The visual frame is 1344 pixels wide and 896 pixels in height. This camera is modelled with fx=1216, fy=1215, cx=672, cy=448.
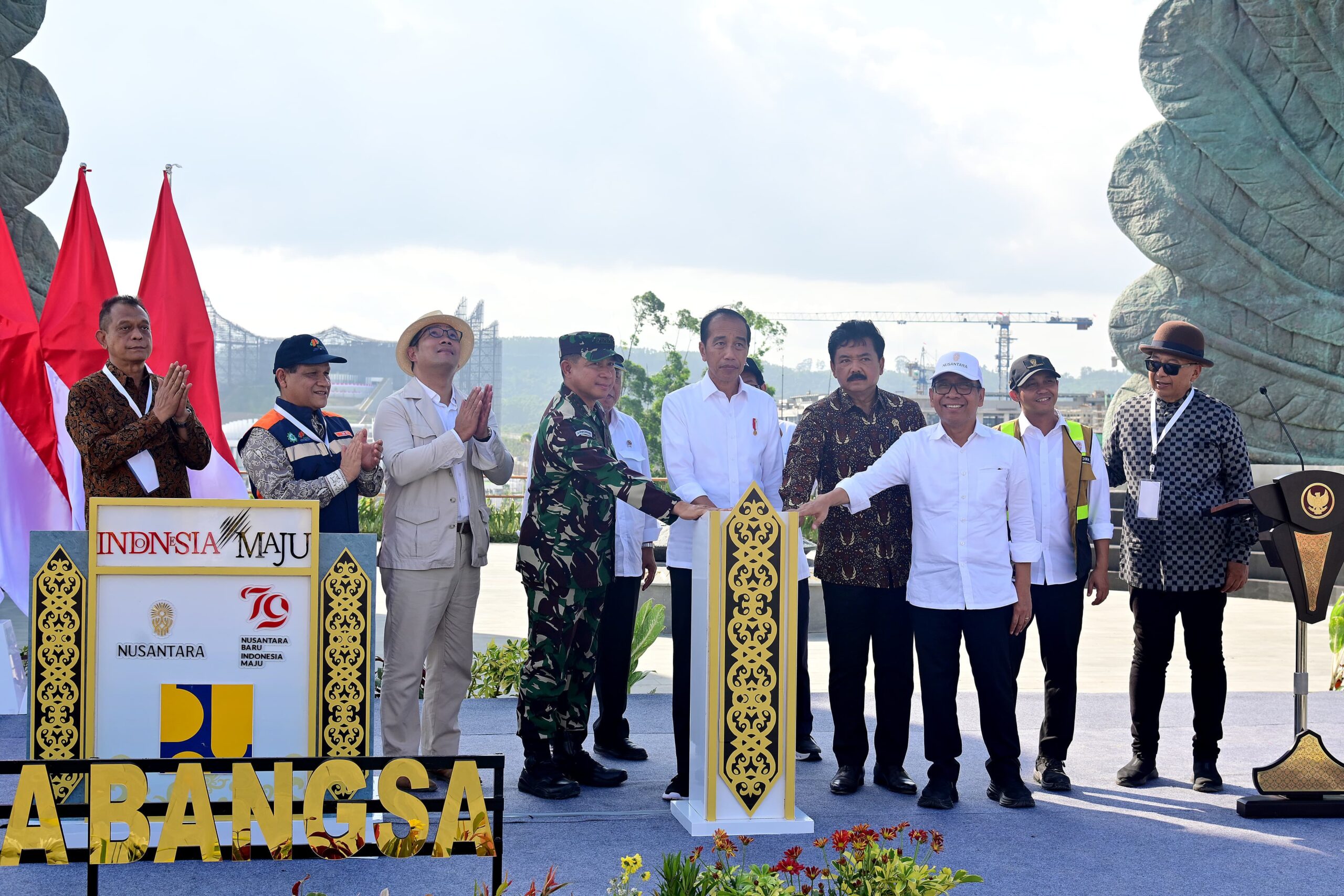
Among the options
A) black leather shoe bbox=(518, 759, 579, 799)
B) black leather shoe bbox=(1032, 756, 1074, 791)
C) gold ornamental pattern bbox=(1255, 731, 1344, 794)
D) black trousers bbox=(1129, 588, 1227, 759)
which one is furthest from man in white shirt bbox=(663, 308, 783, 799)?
gold ornamental pattern bbox=(1255, 731, 1344, 794)

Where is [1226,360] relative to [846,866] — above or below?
above

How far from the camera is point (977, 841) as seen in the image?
13.3ft

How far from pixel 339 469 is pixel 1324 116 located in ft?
37.3

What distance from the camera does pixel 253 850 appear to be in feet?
10.4

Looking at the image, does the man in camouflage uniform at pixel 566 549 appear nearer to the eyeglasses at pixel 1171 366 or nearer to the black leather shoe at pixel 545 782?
the black leather shoe at pixel 545 782

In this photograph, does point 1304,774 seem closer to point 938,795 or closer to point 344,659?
point 938,795

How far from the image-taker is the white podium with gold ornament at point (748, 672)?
13.2 feet

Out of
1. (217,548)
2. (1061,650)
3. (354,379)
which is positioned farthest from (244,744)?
(354,379)

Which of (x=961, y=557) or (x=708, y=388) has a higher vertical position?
(x=708, y=388)

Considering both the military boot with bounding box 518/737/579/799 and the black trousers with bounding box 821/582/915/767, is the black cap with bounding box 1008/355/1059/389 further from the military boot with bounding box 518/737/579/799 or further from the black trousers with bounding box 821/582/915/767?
the military boot with bounding box 518/737/579/799

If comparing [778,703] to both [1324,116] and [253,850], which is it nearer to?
[253,850]

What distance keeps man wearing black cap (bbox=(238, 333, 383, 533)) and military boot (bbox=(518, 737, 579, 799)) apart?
3.54ft

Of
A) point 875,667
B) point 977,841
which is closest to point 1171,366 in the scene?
point 875,667

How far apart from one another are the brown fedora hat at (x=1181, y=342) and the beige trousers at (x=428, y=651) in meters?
2.82
